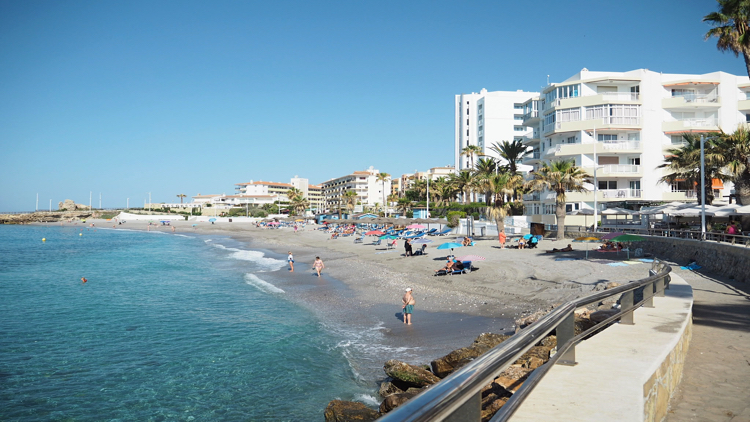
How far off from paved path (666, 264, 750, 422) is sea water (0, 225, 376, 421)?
6.40 metres

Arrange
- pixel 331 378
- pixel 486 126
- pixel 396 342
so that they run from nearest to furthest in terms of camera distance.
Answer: pixel 331 378 < pixel 396 342 < pixel 486 126

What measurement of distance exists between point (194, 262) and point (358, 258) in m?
15.3

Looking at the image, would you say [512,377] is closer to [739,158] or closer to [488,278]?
[488,278]

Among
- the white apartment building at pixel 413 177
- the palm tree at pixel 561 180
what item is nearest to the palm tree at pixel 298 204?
the white apartment building at pixel 413 177

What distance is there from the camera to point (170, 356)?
47.2 ft

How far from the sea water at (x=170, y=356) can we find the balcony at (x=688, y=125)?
40755mm

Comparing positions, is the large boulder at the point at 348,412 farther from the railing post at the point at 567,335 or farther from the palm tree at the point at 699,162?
the palm tree at the point at 699,162

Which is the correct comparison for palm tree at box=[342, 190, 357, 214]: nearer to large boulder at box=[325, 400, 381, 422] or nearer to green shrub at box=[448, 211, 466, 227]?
green shrub at box=[448, 211, 466, 227]

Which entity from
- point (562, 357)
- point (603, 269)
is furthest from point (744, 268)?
point (562, 357)

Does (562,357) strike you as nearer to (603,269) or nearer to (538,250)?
(603,269)

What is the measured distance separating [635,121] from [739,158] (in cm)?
1953

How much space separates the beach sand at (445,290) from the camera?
1589 cm

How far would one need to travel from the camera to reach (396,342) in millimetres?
15031

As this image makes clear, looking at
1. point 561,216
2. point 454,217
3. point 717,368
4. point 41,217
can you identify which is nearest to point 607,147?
point 561,216
